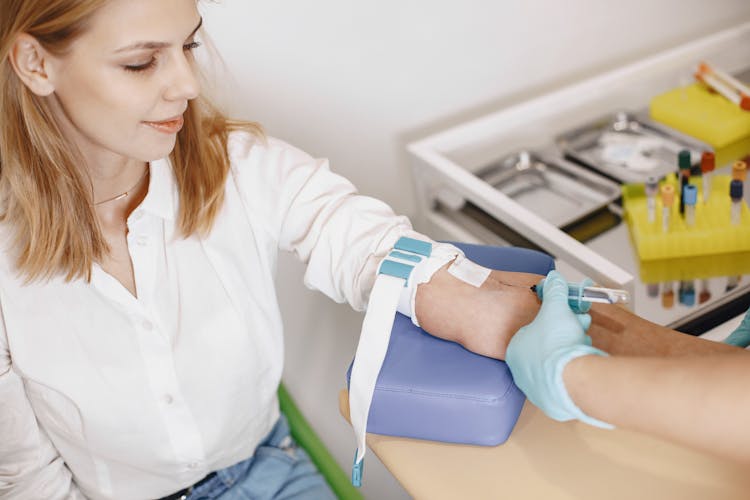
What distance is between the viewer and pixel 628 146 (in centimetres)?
174

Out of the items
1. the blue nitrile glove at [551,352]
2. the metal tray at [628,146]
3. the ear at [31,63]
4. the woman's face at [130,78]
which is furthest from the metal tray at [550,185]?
the ear at [31,63]

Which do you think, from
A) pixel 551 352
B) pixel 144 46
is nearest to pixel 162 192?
pixel 144 46

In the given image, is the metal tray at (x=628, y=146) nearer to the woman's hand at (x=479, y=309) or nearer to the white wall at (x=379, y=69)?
the white wall at (x=379, y=69)

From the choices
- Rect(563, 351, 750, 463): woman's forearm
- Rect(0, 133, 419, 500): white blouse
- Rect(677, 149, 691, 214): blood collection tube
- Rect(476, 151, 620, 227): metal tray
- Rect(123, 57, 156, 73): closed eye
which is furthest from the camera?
Rect(476, 151, 620, 227): metal tray

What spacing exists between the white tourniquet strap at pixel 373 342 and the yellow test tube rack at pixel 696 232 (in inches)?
19.9

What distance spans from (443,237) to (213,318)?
1.88 ft

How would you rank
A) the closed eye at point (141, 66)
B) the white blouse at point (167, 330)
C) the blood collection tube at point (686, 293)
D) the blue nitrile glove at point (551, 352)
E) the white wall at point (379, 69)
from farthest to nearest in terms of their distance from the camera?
the white wall at point (379, 69), the blood collection tube at point (686, 293), the white blouse at point (167, 330), the closed eye at point (141, 66), the blue nitrile glove at point (551, 352)

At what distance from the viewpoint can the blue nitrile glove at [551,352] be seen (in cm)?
94

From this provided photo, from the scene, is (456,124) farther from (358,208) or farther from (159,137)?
(159,137)

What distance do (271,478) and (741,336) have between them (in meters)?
0.79

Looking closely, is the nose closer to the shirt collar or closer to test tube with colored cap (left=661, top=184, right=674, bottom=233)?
the shirt collar

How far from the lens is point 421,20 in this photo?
183 centimetres

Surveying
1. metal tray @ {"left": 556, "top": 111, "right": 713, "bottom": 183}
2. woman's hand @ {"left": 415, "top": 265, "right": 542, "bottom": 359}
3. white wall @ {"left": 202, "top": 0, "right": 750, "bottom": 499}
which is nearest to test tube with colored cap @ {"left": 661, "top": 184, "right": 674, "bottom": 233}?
metal tray @ {"left": 556, "top": 111, "right": 713, "bottom": 183}

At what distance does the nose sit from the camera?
109 centimetres
